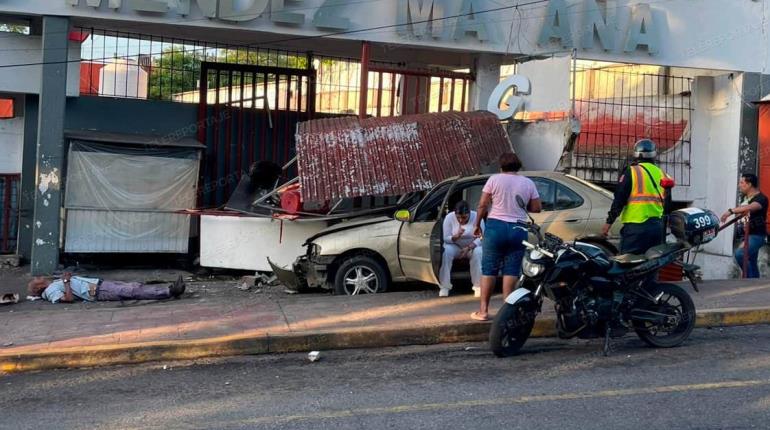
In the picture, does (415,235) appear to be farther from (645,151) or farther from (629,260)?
(629,260)

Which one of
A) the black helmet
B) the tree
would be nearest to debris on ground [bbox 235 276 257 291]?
the tree

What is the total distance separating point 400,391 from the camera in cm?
561

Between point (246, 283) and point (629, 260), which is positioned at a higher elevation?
point (629, 260)

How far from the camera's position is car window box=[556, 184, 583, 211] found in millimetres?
8852

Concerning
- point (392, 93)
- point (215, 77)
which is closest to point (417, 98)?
point (392, 93)

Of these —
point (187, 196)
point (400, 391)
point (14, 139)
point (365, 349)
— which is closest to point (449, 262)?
point (365, 349)

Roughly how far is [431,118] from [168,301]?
4399 mm

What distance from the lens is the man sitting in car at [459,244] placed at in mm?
8586

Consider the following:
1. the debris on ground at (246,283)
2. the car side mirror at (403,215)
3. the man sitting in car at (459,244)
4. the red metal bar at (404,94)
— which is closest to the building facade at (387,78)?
the red metal bar at (404,94)

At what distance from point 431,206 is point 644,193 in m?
2.70

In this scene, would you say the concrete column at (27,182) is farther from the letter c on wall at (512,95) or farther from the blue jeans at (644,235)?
the blue jeans at (644,235)

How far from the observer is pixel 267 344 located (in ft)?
23.0

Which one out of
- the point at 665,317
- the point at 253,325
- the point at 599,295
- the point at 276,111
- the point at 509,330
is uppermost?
the point at 276,111

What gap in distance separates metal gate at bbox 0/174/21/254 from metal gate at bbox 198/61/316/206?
145 inches
